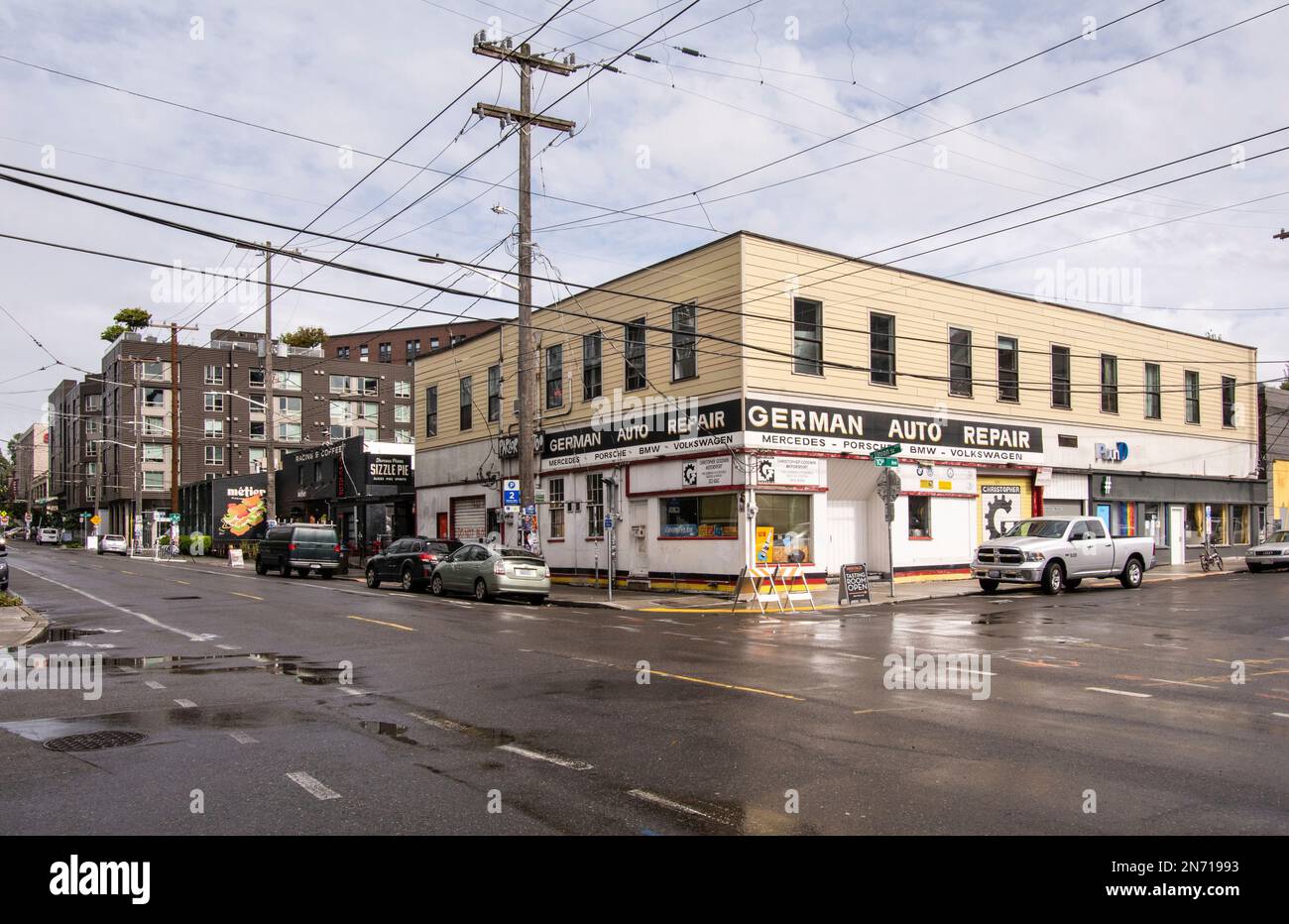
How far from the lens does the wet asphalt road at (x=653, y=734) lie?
5.80 meters

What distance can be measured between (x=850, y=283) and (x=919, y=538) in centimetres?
784

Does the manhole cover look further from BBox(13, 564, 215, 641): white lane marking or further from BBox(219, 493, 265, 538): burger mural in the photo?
BBox(219, 493, 265, 538): burger mural

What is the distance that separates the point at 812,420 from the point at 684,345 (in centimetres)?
413

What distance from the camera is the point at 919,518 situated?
92.8 feet

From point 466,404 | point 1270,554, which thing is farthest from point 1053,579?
point 466,404

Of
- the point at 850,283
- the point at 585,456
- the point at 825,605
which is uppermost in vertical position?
the point at 850,283

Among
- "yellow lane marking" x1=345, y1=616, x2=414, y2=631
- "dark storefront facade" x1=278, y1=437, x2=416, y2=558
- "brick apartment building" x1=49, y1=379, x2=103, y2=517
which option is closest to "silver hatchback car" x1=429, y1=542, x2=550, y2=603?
"yellow lane marking" x1=345, y1=616, x2=414, y2=631

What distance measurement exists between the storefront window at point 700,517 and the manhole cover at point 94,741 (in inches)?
692

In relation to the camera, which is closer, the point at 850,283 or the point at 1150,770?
the point at 1150,770

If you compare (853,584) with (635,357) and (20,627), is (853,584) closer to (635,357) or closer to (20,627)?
(635,357)

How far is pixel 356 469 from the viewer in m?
45.3

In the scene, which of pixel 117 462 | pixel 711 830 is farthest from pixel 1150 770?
pixel 117 462

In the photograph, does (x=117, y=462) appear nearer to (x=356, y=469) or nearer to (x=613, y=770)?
(x=356, y=469)

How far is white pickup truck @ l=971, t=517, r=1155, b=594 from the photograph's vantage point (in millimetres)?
23828
